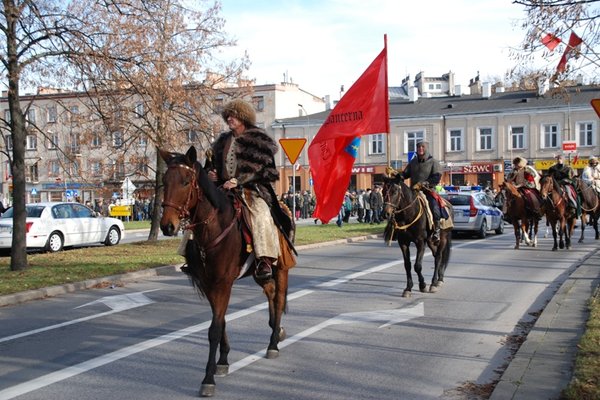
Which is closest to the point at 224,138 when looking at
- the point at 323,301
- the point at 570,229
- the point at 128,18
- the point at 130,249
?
the point at 323,301

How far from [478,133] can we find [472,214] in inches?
1554

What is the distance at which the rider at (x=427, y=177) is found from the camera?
1153 cm

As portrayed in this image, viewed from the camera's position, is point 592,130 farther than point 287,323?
Yes

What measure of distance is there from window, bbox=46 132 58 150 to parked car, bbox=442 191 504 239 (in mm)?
13548

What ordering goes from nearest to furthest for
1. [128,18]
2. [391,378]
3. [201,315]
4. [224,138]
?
1. [391,378]
2. [224,138]
3. [201,315]
4. [128,18]

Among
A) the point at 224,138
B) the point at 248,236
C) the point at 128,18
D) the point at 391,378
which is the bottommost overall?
the point at 391,378

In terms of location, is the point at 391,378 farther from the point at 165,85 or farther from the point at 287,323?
the point at 165,85

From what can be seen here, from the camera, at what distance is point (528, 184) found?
19172 millimetres

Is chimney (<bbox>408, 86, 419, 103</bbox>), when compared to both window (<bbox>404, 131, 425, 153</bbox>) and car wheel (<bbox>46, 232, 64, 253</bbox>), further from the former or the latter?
car wheel (<bbox>46, 232, 64, 253</bbox>)

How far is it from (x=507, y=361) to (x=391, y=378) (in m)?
1.40

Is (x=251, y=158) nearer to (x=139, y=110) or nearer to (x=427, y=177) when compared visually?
(x=427, y=177)

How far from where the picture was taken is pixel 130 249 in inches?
781

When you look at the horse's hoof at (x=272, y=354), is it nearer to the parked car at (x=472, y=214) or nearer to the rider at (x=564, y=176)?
the rider at (x=564, y=176)

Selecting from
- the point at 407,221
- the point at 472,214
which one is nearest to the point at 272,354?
the point at 407,221
